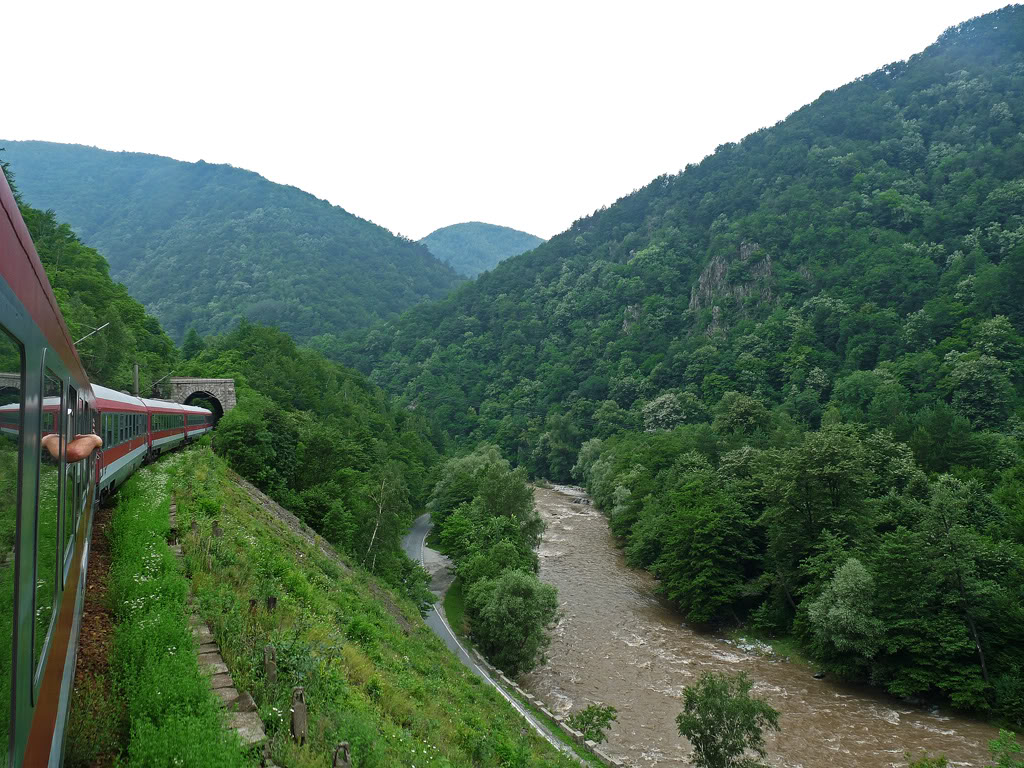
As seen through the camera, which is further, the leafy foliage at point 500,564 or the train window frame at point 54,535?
the leafy foliage at point 500,564

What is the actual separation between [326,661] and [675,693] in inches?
811

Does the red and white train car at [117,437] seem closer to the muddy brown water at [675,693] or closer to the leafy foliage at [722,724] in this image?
the leafy foliage at [722,724]

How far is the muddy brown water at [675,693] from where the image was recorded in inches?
827

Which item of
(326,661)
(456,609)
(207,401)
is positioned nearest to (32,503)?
(326,661)

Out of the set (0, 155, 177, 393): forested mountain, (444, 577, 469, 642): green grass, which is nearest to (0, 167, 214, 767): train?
(444, 577, 469, 642): green grass

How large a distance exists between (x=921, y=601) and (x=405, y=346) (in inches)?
4735

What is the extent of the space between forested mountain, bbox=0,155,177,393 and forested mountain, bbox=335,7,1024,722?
123 ft

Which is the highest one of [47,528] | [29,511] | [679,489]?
[29,511]

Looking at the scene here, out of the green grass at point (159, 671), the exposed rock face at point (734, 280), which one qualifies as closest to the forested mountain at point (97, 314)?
the green grass at point (159, 671)

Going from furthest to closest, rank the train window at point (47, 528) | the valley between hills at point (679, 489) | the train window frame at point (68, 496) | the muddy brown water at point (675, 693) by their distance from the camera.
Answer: the muddy brown water at point (675, 693) < the valley between hills at point (679, 489) < the train window frame at point (68, 496) < the train window at point (47, 528)

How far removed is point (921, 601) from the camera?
82.9 ft

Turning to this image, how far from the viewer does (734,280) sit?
111m

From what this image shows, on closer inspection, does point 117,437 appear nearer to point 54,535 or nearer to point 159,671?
point 159,671

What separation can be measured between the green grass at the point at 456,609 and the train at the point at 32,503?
1131 inches
